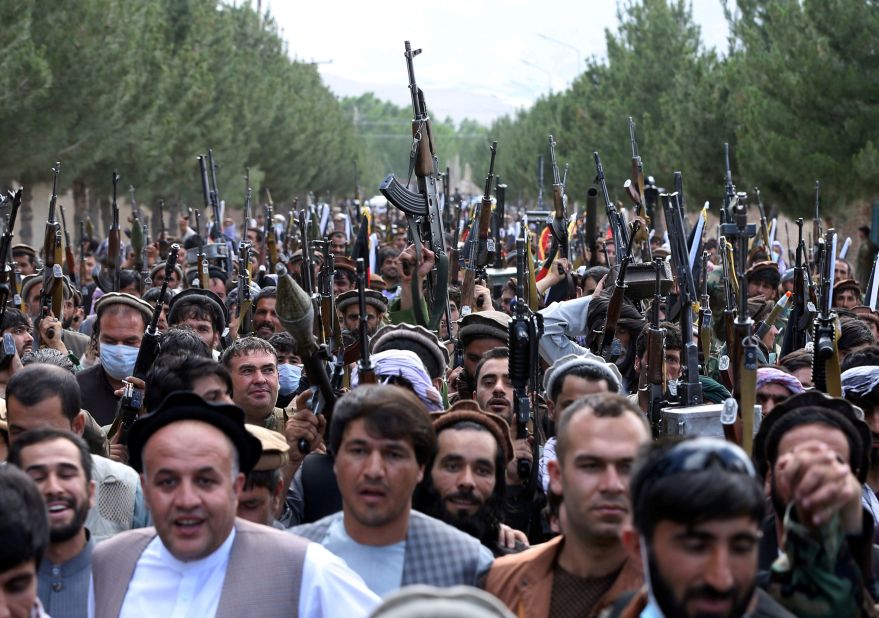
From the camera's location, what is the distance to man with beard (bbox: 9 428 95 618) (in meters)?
4.70

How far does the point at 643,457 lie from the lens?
3.55 meters

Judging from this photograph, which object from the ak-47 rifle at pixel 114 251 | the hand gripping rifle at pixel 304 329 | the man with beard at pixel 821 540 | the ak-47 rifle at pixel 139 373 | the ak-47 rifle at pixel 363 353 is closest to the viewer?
the man with beard at pixel 821 540

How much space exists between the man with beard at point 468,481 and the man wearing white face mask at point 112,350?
9.69 feet

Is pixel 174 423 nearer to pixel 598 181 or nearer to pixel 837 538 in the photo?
pixel 837 538

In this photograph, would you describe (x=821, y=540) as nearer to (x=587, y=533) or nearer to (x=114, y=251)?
(x=587, y=533)

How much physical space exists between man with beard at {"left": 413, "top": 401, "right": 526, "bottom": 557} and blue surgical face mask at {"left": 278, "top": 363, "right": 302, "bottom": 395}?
325 cm

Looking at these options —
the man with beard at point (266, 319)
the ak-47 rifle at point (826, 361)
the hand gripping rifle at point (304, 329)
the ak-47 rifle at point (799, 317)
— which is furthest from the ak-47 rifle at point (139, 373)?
the ak-47 rifle at point (799, 317)

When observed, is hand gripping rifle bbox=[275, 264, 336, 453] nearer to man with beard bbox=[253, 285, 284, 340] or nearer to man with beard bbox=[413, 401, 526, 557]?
man with beard bbox=[413, 401, 526, 557]

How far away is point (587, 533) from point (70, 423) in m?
2.52

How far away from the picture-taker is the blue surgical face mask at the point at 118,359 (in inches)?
322

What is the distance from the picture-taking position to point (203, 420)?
441cm

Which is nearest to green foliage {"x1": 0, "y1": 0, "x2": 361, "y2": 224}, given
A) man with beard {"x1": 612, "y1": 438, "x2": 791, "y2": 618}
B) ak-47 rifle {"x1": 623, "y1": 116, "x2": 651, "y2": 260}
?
ak-47 rifle {"x1": 623, "y1": 116, "x2": 651, "y2": 260}

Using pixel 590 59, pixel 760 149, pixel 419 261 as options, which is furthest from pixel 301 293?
pixel 590 59

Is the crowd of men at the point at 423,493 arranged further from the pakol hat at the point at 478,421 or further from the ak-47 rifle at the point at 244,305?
the ak-47 rifle at the point at 244,305
